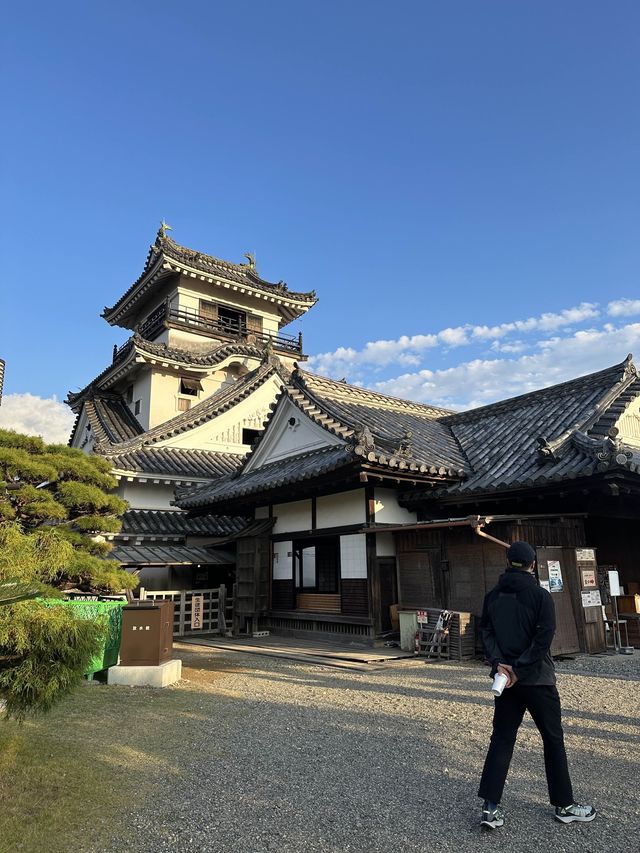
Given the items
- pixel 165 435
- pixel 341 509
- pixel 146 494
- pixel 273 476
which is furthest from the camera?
pixel 165 435

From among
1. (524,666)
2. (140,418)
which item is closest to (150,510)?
(140,418)

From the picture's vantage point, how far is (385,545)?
40.5 ft

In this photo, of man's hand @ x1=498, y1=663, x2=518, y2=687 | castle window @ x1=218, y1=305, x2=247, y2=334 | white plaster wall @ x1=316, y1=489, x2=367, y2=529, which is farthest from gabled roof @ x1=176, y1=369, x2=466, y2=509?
castle window @ x1=218, y1=305, x2=247, y2=334

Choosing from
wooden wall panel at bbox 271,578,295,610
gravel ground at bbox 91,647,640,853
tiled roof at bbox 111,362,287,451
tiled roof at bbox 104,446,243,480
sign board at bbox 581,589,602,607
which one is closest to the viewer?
gravel ground at bbox 91,647,640,853

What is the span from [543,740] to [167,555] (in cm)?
1440

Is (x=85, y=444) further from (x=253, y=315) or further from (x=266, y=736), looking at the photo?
(x=266, y=736)

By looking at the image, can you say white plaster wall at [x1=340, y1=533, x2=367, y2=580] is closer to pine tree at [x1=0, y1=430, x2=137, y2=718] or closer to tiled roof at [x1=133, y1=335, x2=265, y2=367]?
pine tree at [x1=0, y1=430, x2=137, y2=718]

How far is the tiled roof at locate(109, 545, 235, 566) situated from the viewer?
16234mm

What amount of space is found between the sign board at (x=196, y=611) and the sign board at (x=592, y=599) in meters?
9.75

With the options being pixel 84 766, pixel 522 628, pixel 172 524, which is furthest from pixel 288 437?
pixel 522 628

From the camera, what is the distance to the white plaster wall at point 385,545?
482 inches

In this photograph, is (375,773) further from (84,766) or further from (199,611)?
(199,611)

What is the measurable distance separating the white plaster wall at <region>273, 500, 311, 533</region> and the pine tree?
14.7 ft

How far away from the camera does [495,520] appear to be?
1001cm
